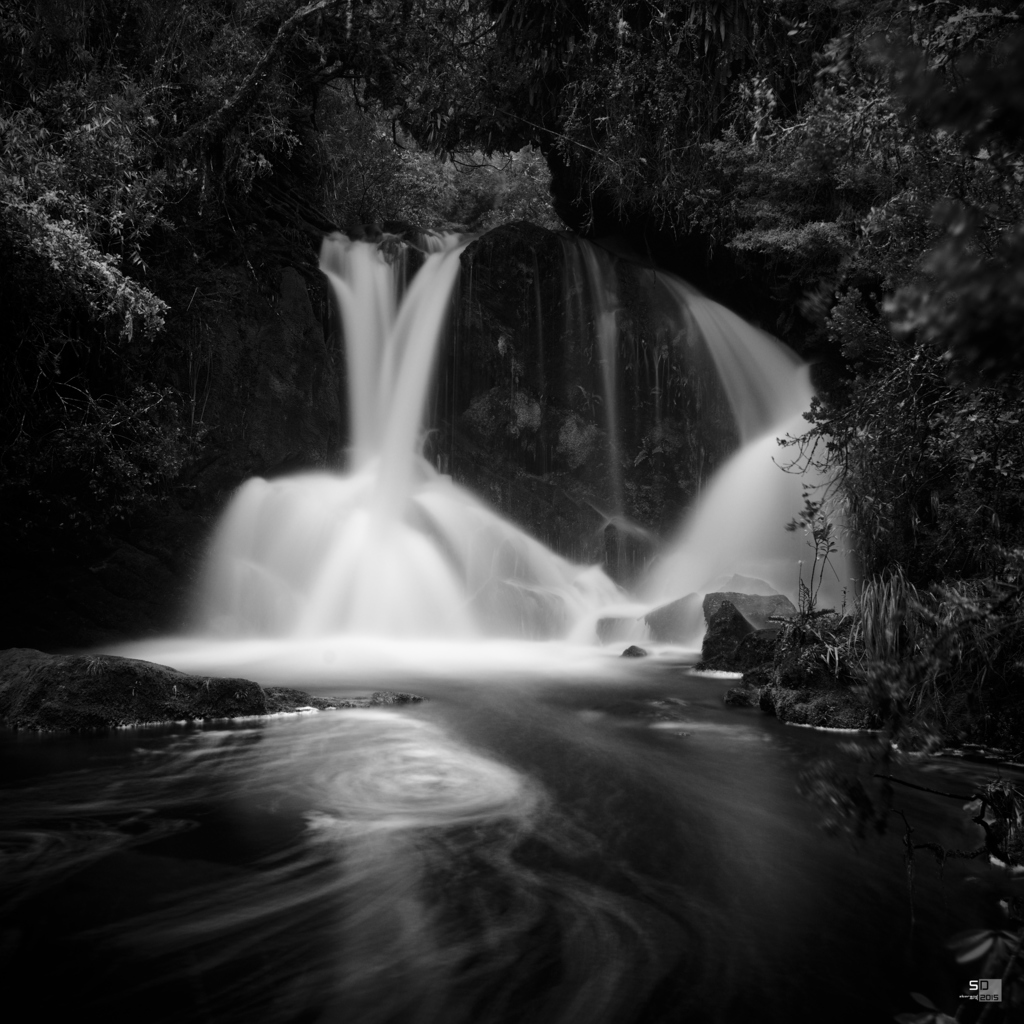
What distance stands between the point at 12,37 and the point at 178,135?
2.83m

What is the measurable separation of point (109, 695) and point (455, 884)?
4.42m

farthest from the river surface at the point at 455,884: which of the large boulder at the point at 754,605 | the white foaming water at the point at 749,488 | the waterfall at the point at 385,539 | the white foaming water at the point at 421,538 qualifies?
the white foaming water at the point at 749,488

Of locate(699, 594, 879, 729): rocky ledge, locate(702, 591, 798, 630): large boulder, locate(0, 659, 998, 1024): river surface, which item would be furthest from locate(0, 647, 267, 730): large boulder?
locate(702, 591, 798, 630): large boulder

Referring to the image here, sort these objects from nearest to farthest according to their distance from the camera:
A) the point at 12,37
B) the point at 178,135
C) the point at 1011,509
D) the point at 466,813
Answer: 1. the point at 466,813
2. the point at 1011,509
3. the point at 12,37
4. the point at 178,135

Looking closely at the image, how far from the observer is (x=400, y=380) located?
54.6 feet

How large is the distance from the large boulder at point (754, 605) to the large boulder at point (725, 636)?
18.7 inches

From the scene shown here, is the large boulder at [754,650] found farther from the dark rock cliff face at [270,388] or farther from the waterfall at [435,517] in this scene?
the dark rock cliff face at [270,388]

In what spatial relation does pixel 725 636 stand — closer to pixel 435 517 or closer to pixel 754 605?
pixel 754 605

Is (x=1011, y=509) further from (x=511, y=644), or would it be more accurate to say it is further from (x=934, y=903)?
(x=511, y=644)

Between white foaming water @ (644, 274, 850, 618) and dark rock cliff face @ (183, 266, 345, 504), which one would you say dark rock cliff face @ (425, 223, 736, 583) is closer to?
white foaming water @ (644, 274, 850, 618)

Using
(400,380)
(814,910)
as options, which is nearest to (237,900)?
(814,910)

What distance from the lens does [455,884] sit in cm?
449

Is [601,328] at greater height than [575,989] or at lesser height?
greater

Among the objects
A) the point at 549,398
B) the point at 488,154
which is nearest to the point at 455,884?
the point at 549,398
